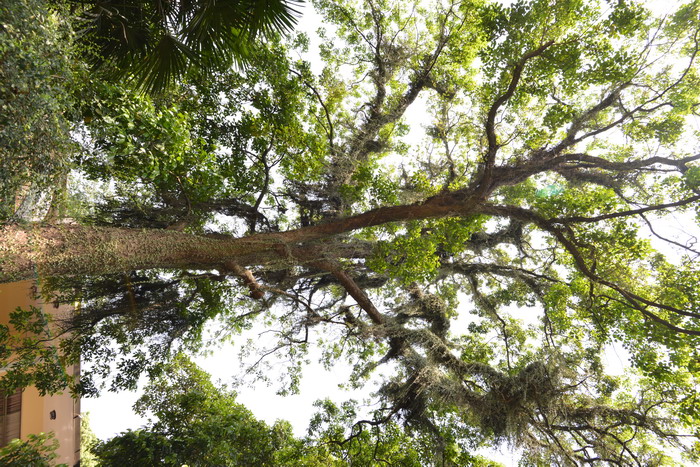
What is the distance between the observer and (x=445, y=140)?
908 cm

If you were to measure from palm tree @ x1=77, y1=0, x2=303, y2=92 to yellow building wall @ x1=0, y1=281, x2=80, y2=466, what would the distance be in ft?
23.3

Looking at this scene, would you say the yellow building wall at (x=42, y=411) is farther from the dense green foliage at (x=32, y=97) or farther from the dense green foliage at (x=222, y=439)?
the dense green foliage at (x=32, y=97)

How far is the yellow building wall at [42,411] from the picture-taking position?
8.62 meters

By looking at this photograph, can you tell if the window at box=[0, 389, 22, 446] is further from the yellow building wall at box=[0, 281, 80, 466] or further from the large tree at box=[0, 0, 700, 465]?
the large tree at box=[0, 0, 700, 465]

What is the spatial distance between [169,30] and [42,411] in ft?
33.3

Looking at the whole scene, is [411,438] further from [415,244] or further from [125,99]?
[125,99]

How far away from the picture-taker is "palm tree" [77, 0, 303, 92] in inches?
189

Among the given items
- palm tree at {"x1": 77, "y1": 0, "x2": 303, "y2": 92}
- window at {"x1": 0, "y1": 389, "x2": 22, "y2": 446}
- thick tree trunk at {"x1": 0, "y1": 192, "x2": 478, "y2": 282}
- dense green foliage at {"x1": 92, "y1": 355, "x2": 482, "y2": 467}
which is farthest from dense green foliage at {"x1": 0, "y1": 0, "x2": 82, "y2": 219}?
window at {"x1": 0, "y1": 389, "x2": 22, "y2": 446}

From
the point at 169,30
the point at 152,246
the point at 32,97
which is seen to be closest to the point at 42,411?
the point at 152,246

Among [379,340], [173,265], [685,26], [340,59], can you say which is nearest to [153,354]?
[173,265]

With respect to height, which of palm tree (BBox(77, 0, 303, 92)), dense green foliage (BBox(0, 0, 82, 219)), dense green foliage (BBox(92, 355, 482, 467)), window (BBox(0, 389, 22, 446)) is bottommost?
dense green foliage (BBox(92, 355, 482, 467))

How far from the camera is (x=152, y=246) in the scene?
4.73m

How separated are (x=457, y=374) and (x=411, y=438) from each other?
1.88 meters

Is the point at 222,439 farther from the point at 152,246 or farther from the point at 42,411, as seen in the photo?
the point at 42,411
